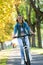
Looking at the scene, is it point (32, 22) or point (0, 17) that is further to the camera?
point (32, 22)

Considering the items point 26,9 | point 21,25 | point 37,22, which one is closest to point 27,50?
point 21,25

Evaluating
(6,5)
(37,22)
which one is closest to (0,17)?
(6,5)

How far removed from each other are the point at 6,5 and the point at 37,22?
31.1 m

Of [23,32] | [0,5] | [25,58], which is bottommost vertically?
[25,58]

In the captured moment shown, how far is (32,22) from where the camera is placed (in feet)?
186

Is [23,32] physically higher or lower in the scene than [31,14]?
lower

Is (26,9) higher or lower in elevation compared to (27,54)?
higher

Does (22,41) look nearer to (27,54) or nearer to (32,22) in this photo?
(27,54)

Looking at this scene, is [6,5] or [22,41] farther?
[6,5]

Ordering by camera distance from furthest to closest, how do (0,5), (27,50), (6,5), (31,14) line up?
1. (31,14)
2. (6,5)
3. (0,5)
4. (27,50)

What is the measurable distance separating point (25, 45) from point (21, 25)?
2.58 ft

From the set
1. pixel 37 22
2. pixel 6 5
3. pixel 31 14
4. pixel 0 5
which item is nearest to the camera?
pixel 0 5

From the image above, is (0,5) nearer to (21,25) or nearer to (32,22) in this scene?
(21,25)

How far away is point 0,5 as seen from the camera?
20625 millimetres
